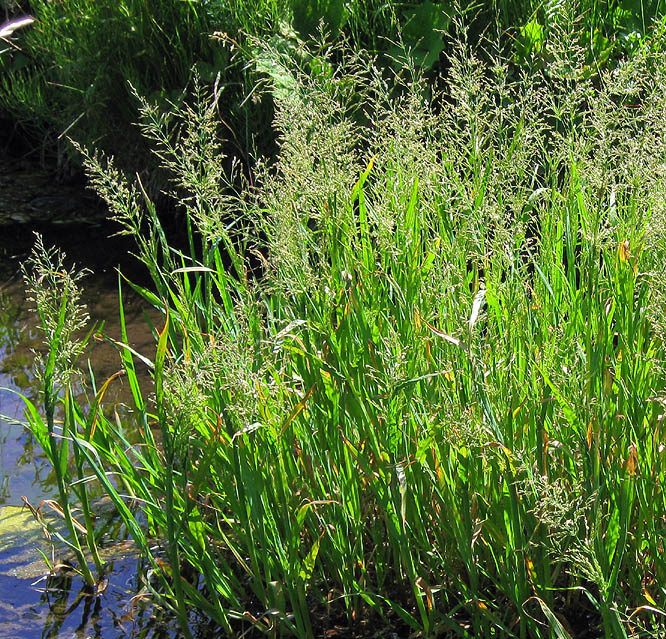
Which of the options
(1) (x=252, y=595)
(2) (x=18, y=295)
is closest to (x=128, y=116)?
(2) (x=18, y=295)

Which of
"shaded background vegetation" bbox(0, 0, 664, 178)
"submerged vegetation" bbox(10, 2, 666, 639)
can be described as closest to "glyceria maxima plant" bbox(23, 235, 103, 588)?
"submerged vegetation" bbox(10, 2, 666, 639)

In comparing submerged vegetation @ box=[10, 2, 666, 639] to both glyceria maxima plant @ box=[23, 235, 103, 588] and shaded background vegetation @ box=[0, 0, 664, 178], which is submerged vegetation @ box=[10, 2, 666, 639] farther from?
shaded background vegetation @ box=[0, 0, 664, 178]

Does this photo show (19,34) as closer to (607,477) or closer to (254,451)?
(254,451)

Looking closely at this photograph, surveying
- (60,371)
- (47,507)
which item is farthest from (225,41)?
(60,371)

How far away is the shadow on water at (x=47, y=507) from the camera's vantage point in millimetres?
2119

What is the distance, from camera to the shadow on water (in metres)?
2.12

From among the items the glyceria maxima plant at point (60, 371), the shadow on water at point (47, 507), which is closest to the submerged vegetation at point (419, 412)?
the glyceria maxima plant at point (60, 371)

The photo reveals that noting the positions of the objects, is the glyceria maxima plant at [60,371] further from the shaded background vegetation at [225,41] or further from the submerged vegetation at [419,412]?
the shaded background vegetation at [225,41]

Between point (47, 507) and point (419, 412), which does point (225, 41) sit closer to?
point (47, 507)

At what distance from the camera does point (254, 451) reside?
5.85 feet

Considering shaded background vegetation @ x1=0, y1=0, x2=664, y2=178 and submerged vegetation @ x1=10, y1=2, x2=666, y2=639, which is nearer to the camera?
submerged vegetation @ x1=10, y1=2, x2=666, y2=639

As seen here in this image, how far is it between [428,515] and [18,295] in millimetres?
3152

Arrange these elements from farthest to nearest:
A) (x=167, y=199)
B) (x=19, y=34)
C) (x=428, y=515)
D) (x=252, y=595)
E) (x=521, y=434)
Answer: (x=19, y=34) → (x=167, y=199) → (x=252, y=595) → (x=428, y=515) → (x=521, y=434)

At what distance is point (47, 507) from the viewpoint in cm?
271
